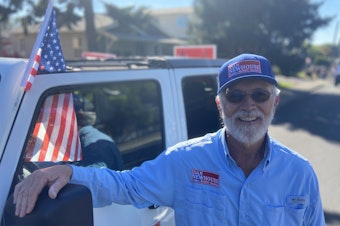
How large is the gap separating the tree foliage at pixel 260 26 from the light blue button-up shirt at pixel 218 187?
2058 cm

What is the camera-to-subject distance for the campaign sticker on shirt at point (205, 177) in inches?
67.2

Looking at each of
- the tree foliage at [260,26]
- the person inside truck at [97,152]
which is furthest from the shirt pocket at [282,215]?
the tree foliage at [260,26]

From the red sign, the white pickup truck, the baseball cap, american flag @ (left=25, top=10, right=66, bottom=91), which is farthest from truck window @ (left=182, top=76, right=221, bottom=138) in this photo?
the red sign

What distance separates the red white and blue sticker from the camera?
5.82 ft

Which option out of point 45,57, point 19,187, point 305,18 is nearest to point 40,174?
point 19,187

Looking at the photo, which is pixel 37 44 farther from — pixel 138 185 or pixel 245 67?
pixel 245 67

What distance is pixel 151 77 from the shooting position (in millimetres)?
2410

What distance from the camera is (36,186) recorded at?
1.37m

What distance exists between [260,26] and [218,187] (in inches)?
850

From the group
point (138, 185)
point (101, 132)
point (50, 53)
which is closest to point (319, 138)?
point (101, 132)

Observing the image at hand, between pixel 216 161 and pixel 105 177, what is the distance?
495 mm

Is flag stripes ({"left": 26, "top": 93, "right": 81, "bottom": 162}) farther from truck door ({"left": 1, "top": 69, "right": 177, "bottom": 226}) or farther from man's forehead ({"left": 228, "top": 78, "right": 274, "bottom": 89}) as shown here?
man's forehead ({"left": 228, "top": 78, "right": 274, "bottom": 89})

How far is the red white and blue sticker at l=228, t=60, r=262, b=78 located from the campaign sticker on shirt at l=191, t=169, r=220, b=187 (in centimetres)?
46

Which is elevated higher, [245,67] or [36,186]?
[245,67]
